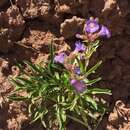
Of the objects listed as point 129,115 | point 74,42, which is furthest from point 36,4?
point 129,115

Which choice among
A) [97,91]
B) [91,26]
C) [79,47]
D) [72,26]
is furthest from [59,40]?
[97,91]

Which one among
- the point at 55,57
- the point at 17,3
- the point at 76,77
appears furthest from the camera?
the point at 17,3

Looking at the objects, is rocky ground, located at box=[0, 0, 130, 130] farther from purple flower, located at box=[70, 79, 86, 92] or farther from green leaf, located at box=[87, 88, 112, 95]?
purple flower, located at box=[70, 79, 86, 92]

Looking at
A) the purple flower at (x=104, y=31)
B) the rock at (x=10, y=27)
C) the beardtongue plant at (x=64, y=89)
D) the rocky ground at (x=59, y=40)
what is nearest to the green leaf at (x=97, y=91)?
the beardtongue plant at (x=64, y=89)

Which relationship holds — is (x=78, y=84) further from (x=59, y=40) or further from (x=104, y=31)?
(x=59, y=40)

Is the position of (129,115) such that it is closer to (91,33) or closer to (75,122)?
(75,122)

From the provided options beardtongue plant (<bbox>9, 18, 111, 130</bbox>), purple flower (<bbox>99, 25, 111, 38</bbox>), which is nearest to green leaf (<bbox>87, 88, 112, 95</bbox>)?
beardtongue plant (<bbox>9, 18, 111, 130</bbox>)
